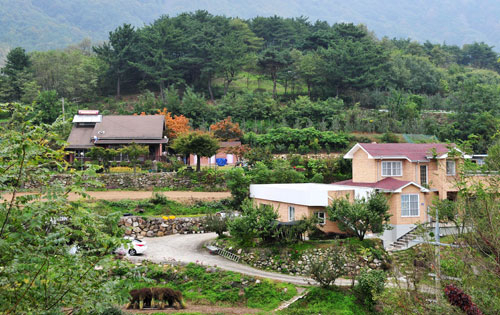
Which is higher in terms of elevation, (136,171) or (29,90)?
(29,90)

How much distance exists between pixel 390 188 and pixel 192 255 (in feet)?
35.0

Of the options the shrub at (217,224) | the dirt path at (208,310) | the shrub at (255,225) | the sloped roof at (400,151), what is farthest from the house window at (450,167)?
the dirt path at (208,310)

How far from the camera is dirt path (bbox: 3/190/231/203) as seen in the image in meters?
32.8

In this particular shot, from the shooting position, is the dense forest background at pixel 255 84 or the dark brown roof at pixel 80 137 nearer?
the dark brown roof at pixel 80 137

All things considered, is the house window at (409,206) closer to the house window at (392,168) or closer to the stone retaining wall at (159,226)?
the house window at (392,168)

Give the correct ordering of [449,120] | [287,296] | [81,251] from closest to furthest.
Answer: [81,251], [287,296], [449,120]

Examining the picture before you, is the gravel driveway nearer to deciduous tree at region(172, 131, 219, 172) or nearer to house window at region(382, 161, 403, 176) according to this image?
house window at region(382, 161, 403, 176)

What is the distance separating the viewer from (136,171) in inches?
1495

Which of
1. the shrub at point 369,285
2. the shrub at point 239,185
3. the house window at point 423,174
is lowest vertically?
the shrub at point 369,285

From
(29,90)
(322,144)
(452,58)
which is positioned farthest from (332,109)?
(452,58)

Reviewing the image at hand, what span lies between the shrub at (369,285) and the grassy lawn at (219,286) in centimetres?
257

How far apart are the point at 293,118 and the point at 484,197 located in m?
42.1

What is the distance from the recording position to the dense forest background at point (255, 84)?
5225cm

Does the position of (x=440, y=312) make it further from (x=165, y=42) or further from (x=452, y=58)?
(x=452, y=58)
